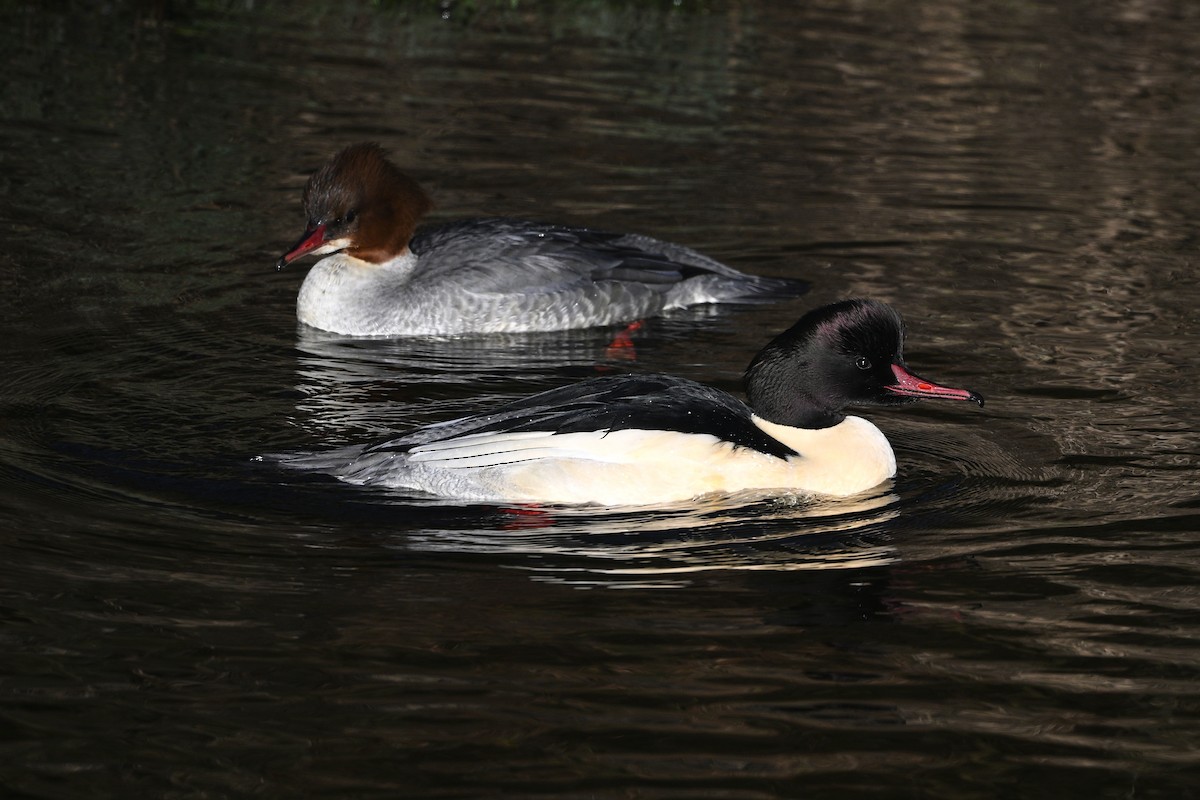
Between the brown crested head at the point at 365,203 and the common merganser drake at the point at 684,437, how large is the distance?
11.3 ft

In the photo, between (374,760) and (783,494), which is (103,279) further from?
(374,760)

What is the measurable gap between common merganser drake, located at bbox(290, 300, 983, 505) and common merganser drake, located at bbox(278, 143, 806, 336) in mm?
3136

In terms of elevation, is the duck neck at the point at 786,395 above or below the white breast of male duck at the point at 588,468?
above

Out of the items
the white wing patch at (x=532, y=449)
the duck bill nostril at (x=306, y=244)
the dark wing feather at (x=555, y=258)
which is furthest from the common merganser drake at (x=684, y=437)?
the dark wing feather at (x=555, y=258)

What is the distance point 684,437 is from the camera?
6641 mm

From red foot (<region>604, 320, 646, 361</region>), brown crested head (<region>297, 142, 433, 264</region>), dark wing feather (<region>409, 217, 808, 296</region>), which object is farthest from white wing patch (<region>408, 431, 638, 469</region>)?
brown crested head (<region>297, 142, 433, 264</region>)

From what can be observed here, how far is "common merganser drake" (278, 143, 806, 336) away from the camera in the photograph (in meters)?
10.1

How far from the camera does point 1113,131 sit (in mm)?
15203

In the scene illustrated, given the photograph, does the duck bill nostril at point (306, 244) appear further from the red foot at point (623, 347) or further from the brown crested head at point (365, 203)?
the red foot at point (623, 347)

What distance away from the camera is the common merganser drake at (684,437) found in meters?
6.63

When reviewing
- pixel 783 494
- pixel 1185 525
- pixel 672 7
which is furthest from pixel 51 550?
pixel 672 7

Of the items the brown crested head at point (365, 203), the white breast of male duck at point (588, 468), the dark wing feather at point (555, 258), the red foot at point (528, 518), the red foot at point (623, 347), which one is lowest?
the red foot at point (623, 347)

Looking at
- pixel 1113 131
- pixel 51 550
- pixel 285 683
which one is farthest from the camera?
pixel 1113 131

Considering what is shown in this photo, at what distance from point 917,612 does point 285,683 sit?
2178 millimetres
